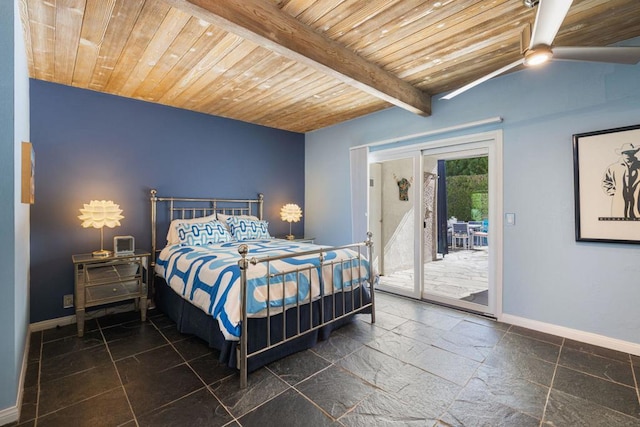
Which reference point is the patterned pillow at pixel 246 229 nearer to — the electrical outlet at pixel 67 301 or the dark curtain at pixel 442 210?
the electrical outlet at pixel 67 301

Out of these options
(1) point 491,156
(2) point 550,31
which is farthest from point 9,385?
(1) point 491,156

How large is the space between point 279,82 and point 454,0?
1.85 m

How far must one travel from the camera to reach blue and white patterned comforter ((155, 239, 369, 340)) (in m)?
2.14

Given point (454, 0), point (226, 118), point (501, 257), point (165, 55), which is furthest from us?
point (226, 118)

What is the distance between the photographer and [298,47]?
2.16 metres

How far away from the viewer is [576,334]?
267 cm

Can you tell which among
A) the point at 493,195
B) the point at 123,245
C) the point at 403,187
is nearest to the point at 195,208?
the point at 123,245

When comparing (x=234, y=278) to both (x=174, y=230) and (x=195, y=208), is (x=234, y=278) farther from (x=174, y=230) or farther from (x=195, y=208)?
(x=195, y=208)

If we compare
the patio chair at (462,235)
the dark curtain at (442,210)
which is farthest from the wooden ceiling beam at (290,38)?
the patio chair at (462,235)

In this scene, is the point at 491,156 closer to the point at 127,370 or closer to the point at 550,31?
the point at 550,31

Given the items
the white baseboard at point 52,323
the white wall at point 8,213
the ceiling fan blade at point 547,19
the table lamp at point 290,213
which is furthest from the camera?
the table lamp at point 290,213

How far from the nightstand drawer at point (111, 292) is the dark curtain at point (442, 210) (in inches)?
211

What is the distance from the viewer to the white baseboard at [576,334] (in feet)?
7.99

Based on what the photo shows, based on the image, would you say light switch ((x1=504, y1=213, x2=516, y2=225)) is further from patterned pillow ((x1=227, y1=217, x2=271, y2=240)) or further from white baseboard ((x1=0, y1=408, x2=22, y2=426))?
white baseboard ((x1=0, y1=408, x2=22, y2=426))
